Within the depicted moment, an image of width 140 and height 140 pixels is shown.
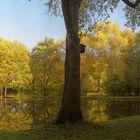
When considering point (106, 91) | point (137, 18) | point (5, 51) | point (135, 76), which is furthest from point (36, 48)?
point (137, 18)

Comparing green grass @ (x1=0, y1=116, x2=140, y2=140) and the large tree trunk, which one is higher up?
the large tree trunk

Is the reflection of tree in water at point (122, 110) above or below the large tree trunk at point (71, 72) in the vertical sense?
below

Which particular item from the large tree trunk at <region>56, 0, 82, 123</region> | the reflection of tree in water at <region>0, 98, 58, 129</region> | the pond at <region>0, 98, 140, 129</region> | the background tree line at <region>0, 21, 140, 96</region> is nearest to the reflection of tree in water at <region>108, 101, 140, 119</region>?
the pond at <region>0, 98, 140, 129</region>

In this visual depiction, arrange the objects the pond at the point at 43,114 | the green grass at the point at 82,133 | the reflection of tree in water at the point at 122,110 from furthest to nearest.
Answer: the reflection of tree in water at the point at 122,110 → the pond at the point at 43,114 → the green grass at the point at 82,133

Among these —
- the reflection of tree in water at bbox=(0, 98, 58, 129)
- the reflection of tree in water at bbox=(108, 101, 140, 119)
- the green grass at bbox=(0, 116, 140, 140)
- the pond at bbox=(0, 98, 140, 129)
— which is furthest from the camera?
the reflection of tree in water at bbox=(108, 101, 140, 119)

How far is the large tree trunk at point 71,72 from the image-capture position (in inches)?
663

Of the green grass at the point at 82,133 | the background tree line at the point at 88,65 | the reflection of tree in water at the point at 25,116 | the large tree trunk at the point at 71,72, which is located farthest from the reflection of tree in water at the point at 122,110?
the background tree line at the point at 88,65

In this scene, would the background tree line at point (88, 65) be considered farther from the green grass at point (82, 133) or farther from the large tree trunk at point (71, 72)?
the green grass at point (82, 133)

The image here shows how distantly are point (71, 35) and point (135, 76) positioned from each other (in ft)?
159

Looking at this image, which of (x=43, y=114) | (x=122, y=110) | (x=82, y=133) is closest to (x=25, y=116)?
(x=43, y=114)

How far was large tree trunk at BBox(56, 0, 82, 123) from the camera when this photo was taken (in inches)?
663

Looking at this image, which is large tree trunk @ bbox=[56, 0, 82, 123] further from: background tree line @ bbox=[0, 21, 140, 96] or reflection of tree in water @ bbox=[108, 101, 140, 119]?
background tree line @ bbox=[0, 21, 140, 96]

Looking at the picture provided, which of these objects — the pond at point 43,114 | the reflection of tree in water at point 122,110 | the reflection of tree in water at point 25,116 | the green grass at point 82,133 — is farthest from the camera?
the reflection of tree in water at point 122,110

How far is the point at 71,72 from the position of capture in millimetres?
17172
